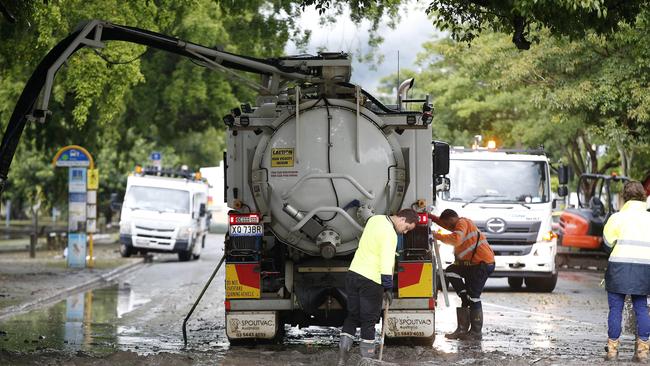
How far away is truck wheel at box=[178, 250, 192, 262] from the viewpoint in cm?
3694

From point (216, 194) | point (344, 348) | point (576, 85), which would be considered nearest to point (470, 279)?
point (344, 348)

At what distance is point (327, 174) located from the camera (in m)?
12.6

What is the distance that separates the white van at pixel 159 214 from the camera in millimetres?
36000

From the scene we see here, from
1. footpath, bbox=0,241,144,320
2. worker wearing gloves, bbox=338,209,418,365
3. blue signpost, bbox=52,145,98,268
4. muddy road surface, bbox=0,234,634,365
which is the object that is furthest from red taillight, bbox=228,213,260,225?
blue signpost, bbox=52,145,98,268

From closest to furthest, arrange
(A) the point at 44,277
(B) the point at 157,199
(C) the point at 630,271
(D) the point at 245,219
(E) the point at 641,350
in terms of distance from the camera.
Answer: (E) the point at 641,350 < (C) the point at 630,271 < (D) the point at 245,219 < (A) the point at 44,277 < (B) the point at 157,199

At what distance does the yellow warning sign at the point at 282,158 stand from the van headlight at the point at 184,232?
23594 mm

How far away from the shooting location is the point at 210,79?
37.9 m

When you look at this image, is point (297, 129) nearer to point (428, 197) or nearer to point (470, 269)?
point (428, 197)

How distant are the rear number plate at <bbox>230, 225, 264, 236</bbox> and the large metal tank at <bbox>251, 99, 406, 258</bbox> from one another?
8.0 inches

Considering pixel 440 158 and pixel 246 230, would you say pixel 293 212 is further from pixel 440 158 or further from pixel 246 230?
pixel 440 158

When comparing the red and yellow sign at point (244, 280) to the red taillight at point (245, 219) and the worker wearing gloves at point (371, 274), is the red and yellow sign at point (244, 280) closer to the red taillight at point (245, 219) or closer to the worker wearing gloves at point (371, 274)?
the red taillight at point (245, 219)

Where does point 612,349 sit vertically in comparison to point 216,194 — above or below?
below

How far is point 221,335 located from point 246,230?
2459 millimetres

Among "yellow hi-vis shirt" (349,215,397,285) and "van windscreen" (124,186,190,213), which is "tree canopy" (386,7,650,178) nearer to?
"yellow hi-vis shirt" (349,215,397,285)
